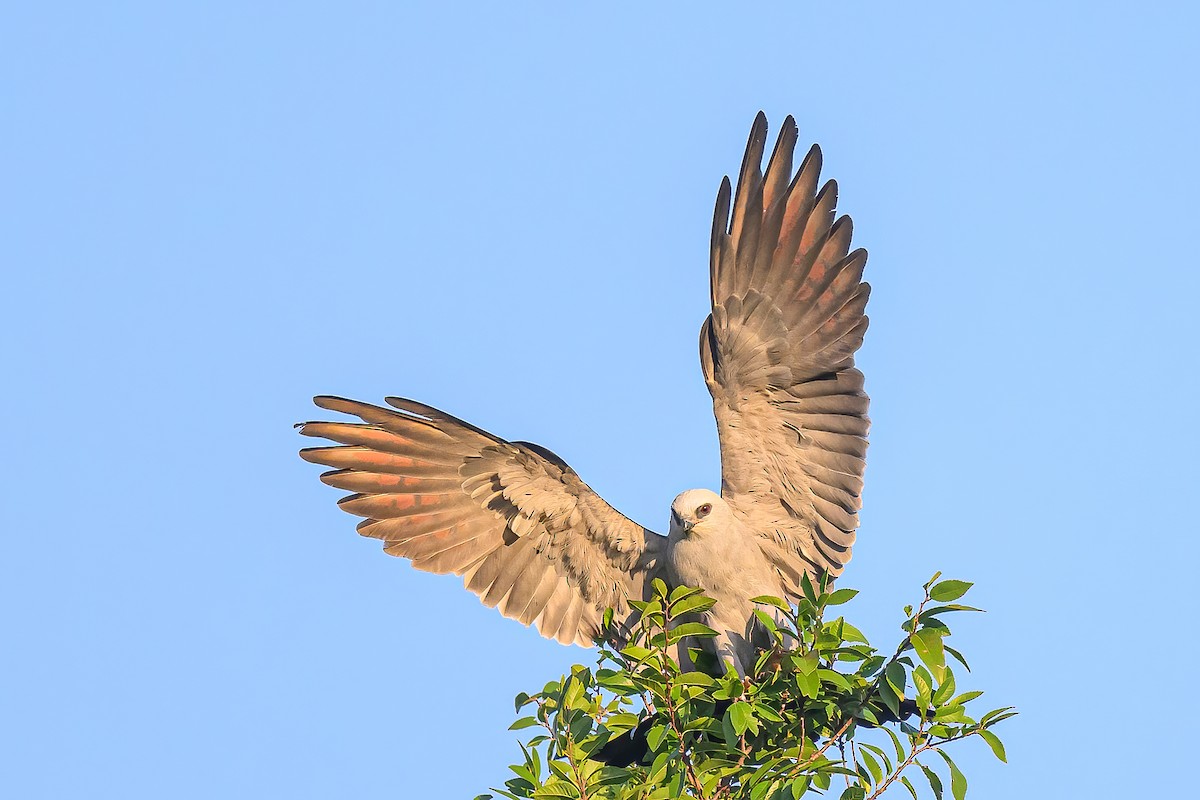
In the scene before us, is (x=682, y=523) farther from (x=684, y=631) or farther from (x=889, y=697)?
(x=889, y=697)

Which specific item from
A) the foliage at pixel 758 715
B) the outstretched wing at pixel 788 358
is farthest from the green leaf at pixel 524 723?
the outstretched wing at pixel 788 358

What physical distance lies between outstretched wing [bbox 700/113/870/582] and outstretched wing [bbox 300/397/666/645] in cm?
103

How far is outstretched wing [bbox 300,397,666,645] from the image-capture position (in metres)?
10.2

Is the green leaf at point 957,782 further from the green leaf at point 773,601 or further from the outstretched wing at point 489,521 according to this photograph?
the outstretched wing at point 489,521

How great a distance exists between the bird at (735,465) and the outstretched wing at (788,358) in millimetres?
11

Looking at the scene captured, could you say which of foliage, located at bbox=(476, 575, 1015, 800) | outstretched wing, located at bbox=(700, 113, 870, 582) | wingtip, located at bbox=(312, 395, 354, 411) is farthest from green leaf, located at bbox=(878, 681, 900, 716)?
wingtip, located at bbox=(312, 395, 354, 411)

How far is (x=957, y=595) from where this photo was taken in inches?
281

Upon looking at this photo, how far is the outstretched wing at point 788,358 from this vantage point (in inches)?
410

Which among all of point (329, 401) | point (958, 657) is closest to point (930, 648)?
point (958, 657)

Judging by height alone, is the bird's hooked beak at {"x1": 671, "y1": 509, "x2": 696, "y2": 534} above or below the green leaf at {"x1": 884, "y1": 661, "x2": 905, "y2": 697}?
above

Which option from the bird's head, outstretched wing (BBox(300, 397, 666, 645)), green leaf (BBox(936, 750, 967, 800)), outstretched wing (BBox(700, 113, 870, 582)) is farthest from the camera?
outstretched wing (BBox(700, 113, 870, 582))

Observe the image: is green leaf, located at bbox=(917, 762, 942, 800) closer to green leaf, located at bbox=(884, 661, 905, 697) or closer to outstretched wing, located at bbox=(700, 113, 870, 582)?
green leaf, located at bbox=(884, 661, 905, 697)

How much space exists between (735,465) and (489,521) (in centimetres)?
193

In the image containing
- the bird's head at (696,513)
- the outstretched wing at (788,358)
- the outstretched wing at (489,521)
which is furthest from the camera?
the outstretched wing at (788,358)
